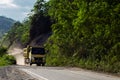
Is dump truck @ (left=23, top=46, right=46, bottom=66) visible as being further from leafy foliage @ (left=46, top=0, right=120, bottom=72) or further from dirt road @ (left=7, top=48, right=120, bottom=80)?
dirt road @ (left=7, top=48, right=120, bottom=80)

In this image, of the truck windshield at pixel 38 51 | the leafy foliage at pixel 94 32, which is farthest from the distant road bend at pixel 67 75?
the truck windshield at pixel 38 51

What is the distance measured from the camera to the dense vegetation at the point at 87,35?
35.9m

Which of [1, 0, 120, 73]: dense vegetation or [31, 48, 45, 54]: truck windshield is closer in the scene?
[1, 0, 120, 73]: dense vegetation

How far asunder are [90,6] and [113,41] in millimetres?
4048

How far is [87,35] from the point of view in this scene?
40812 mm

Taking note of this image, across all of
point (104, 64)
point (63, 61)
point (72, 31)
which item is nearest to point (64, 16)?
point (72, 31)

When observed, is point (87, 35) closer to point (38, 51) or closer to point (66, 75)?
point (38, 51)

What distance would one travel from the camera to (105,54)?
3903 centimetres

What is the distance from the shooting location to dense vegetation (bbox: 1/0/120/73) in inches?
1415

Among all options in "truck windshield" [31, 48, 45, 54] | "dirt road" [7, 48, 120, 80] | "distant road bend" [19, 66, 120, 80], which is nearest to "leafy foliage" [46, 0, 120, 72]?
"dirt road" [7, 48, 120, 80]

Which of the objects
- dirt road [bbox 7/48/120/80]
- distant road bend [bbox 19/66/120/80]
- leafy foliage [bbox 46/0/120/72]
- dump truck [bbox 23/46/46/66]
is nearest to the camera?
distant road bend [bbox 19/66/120/80]

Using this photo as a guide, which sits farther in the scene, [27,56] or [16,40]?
[16,40]

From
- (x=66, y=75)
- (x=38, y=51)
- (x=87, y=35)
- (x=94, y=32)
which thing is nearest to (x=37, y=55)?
(x=38, y=51)

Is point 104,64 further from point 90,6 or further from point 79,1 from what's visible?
point 79,1
